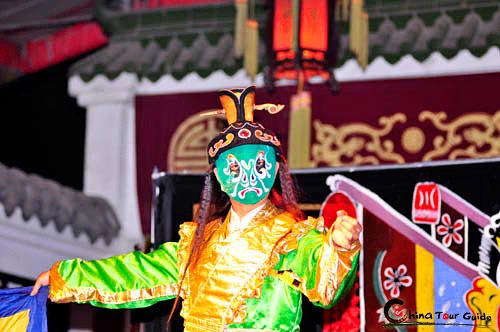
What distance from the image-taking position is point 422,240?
3.50 metres

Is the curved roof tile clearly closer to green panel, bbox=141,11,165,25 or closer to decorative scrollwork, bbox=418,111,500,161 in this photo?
green panel, bbox=141,11,165,25

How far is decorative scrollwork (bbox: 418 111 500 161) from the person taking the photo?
5598 millimetres

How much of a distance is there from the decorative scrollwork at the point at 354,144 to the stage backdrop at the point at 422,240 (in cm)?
223

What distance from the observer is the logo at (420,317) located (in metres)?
3.31

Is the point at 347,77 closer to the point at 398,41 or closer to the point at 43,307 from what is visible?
the point at 398,41

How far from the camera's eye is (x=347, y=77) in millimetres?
6094

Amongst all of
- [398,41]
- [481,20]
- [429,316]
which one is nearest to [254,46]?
[398,41]

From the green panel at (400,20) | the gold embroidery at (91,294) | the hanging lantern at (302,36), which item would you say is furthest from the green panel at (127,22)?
the gold embroidery at (91,294)

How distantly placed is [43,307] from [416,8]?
4051mm

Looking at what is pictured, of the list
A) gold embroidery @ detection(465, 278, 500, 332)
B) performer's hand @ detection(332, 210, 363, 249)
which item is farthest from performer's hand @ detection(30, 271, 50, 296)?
gold embroidery @ detection(465, 278, 500, 332)

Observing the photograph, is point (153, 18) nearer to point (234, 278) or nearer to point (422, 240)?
point (422, 240)

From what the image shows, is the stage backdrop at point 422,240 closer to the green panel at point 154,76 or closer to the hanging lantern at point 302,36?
the hanging lantern at point 302,36

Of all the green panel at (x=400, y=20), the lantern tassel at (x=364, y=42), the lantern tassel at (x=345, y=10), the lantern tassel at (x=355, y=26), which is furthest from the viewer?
the green panel at (x=400, y=20)

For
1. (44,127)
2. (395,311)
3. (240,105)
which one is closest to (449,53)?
(395,311)
